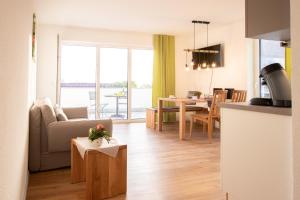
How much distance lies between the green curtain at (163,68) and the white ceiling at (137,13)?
29.5 inches

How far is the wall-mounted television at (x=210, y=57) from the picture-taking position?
6094 mm

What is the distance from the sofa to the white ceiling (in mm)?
2457

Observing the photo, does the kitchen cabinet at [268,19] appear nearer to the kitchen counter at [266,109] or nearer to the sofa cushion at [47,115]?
the kitchen counter at [266,109]

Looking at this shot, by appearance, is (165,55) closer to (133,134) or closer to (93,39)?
(93,39)

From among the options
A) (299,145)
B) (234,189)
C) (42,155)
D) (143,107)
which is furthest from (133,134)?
(299,145)

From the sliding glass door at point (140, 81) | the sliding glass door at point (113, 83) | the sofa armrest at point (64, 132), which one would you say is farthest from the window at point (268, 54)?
the sofa armrest at point (64, 132)

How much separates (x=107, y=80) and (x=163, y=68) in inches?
63.4

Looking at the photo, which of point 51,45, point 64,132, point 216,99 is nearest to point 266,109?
point 64,132

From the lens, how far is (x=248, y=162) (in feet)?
5.49

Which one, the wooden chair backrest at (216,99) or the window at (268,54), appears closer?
the wooden chair backrest at (216,99)

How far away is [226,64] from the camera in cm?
598

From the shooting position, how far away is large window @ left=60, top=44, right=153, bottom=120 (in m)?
6.57

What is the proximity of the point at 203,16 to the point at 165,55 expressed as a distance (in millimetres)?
2014

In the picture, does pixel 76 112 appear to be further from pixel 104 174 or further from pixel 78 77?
pixel 104 174
